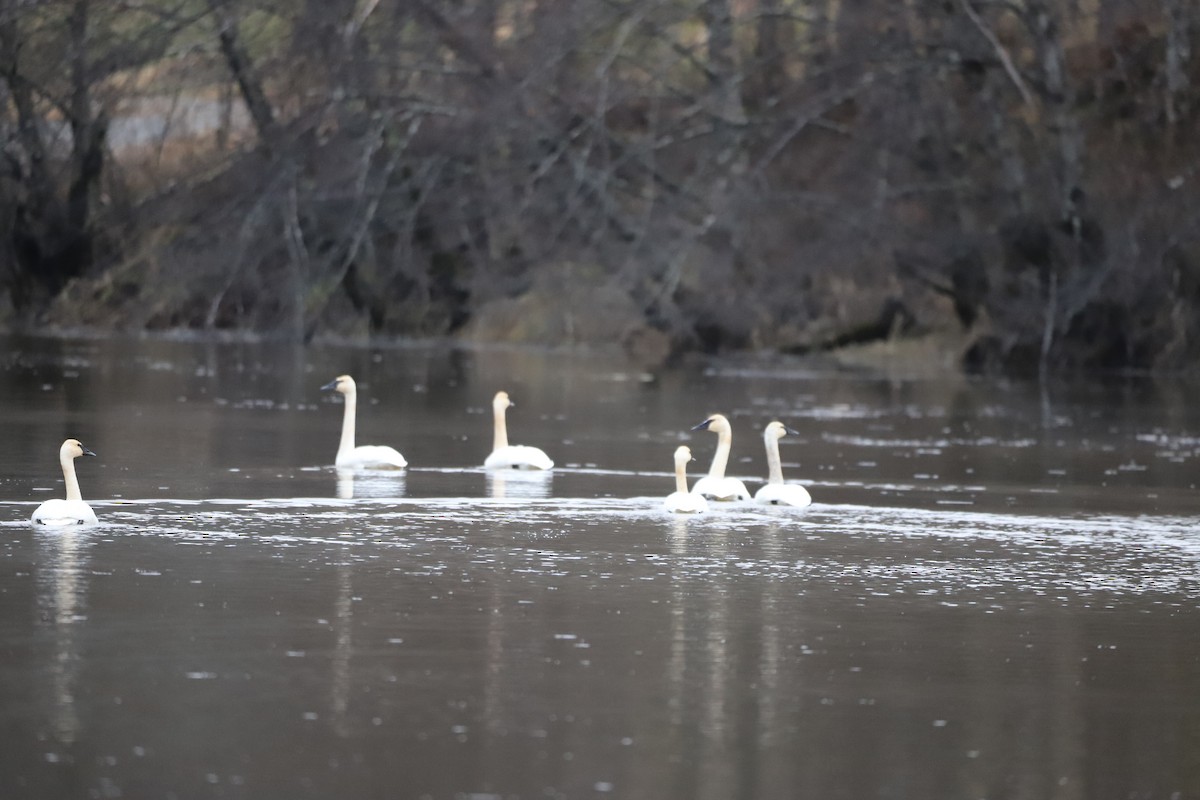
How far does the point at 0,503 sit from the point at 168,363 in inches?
790

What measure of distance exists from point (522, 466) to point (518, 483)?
0.96 meters

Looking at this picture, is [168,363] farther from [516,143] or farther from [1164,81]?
[1164,81]

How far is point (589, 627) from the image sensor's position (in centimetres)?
1012

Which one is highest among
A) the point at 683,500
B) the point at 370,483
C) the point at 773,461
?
the point at 773,461

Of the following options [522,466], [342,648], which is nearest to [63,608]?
[342,648]

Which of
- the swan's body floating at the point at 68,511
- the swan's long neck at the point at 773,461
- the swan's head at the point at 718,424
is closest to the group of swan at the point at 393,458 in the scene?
the swan's head at the point at 718,424

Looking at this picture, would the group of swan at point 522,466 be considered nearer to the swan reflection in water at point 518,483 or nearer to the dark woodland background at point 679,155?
the swan reflection in water at point 518,483

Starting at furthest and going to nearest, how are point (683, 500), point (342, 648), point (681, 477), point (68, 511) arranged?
point (681, 477)
point (683, 500)
point (68, 511)
point (342, 648)

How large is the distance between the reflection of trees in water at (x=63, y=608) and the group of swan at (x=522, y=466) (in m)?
0.22

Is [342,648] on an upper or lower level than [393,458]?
lower

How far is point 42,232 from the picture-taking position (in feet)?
129

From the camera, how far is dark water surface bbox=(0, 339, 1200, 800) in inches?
297

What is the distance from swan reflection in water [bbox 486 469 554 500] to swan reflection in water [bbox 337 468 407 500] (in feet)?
2.08

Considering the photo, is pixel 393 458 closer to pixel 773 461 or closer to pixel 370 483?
pixel 370 483
